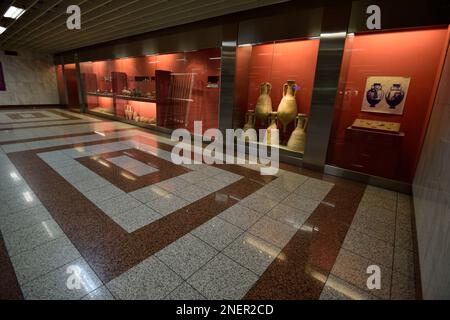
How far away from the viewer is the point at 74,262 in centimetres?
178

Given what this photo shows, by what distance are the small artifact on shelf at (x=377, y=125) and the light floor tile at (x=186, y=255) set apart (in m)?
3.15

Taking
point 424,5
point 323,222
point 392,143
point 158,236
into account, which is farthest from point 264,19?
point 158,236

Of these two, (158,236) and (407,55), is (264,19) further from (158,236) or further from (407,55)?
(158,236)

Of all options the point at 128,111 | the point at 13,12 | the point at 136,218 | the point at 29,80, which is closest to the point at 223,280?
the point at 136,218

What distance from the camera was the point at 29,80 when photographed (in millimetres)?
11680

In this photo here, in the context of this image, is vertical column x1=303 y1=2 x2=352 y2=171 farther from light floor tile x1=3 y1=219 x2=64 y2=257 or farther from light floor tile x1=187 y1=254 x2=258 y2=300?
light floor tile x1=3 y1=219 x2=64 y2=257

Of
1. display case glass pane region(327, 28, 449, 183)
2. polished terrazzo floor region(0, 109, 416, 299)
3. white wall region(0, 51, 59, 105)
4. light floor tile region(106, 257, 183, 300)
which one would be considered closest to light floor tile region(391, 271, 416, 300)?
polished terrazzo floor region(0, 109, 416, 299)

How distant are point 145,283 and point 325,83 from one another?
150 inches

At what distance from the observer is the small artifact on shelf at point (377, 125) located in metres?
3.54

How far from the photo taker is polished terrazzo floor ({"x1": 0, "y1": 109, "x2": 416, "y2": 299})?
1.63m

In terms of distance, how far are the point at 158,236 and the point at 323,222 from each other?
172 centimetres

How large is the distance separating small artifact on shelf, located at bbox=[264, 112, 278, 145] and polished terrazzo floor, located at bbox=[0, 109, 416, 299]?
3.88 feet

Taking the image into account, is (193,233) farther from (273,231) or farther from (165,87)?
(165,87)
